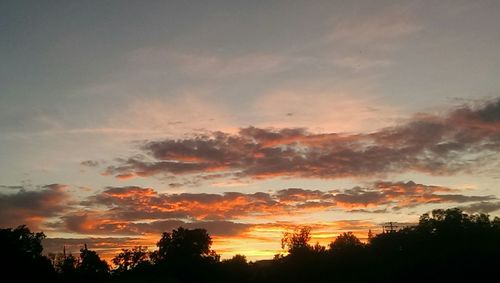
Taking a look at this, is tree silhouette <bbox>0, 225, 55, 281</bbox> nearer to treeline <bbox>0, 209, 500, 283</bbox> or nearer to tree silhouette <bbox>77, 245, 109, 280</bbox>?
treeline <bbox>0, 209, 500, 283</bbox>

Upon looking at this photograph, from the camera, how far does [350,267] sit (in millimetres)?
77125

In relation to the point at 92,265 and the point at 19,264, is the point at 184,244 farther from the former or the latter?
the point at 19,264

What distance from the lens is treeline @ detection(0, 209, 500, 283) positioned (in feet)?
202

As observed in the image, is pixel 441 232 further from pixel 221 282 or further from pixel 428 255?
pixel 221 282

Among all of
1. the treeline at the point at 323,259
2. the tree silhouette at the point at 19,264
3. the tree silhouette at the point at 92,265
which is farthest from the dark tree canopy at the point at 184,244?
the tree silhouette at the point at 19,264

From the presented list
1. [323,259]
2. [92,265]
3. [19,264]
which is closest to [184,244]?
[92,265]

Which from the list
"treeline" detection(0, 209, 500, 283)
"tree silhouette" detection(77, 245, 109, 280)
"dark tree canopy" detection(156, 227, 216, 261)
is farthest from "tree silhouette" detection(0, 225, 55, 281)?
"dark tree canopy" detection(156, 227, 216, 261)

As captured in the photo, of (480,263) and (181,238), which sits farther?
(181,238)

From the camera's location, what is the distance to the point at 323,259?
8000 centimetres

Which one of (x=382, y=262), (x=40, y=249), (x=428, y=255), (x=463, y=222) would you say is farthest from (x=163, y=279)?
(x=463, y=222)

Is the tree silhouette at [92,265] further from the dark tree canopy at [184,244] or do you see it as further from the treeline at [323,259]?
the dark tree canopy at [184,244]

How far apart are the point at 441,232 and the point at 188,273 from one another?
48080 mm

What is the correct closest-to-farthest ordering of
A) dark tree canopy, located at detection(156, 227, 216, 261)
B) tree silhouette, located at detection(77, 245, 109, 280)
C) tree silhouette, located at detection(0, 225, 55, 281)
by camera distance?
tree silhouette, located at detection(0, 225, 55, 281), tree silhouette, located at detection(77, 245, 109, 280), dark tree canopy, located at detection(156, 227, 216, 261)

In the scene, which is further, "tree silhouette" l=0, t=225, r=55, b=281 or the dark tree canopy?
the dark tree canopy
